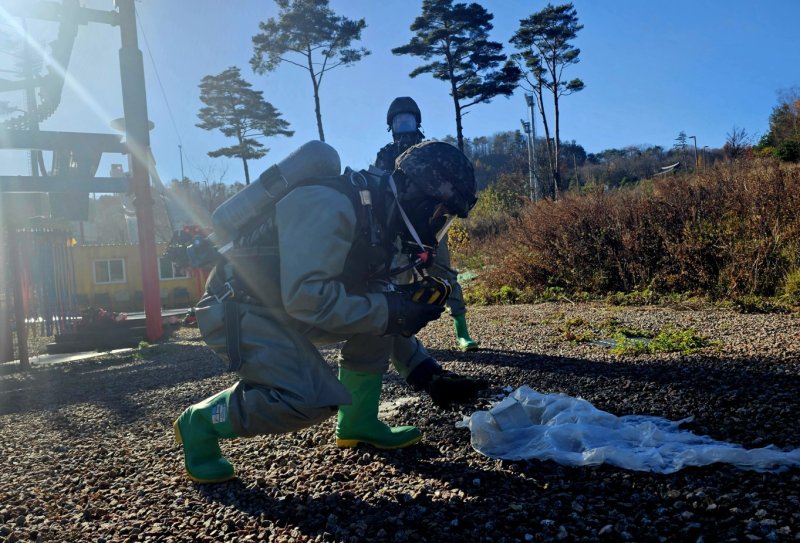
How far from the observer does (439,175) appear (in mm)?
2363

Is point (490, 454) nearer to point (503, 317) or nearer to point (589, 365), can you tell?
point (589, 365)

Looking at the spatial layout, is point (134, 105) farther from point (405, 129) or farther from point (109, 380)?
point (405, 129)

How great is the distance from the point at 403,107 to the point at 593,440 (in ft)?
10.3

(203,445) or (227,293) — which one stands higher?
(227,293)

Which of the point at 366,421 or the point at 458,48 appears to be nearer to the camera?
the point at 366,421

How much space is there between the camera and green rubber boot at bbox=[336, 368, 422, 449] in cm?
Answer: 277

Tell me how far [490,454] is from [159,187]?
9372mm

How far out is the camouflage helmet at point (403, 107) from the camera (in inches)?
191

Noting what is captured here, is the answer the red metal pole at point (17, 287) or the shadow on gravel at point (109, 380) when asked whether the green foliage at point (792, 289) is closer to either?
the shadow on gravel at point (109, 380)

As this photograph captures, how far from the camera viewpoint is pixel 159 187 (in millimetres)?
10500

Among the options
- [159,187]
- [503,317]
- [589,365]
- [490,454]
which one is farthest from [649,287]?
[159,187]

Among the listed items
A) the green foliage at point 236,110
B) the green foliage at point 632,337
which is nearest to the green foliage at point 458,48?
the green foliage at point 236,110

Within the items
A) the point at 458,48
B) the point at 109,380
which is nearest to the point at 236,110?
the point at 458,48

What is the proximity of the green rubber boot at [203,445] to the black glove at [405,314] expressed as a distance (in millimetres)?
717
